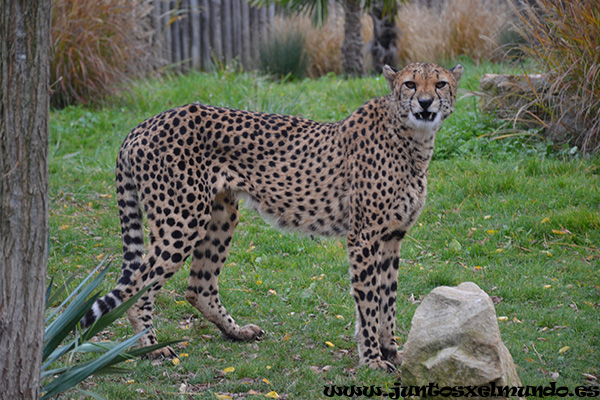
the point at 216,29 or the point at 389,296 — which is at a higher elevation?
the point at 216,29

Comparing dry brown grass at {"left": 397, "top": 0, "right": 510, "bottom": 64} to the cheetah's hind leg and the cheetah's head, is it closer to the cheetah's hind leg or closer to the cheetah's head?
the cheetah's head

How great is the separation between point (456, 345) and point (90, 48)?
7492 mm

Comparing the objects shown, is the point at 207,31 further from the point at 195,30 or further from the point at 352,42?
the point at 352,42

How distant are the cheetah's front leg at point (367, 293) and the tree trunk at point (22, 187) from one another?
193 cm

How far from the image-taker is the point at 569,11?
6957 millimetres

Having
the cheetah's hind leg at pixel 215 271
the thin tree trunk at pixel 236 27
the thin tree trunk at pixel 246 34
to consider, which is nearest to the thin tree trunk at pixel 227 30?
the thin tree trunk at pixel 236 27

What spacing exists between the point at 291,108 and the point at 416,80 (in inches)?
190

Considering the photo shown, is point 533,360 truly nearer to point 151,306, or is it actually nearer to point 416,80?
point 416,80

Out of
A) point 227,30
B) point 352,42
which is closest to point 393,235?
point 352,42

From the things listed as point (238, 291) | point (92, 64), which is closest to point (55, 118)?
point (92, 64)

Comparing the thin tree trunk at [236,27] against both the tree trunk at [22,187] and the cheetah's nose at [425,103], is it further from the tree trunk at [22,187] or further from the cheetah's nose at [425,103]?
the tree trunk at [22,187]

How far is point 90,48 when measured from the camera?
9.30m

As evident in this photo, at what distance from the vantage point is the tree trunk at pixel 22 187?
2.60 metres

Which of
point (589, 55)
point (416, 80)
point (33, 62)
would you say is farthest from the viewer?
point (589, 55)
